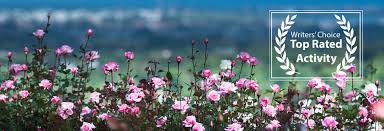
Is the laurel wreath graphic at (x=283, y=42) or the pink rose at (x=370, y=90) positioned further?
the laurel wreath graphic at (x=283, y=42)

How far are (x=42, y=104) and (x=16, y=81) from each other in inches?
30.3

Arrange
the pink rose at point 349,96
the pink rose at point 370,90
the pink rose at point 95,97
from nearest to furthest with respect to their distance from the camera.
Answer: the pink rose at point 370,90 → the pink rose at point 95,97 → the pink rose at point 349,96

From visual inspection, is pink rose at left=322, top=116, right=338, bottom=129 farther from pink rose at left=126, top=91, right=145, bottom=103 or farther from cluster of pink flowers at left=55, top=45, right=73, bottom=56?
cluster of pink flowers at left=55, top=45, right=73, bottom=56

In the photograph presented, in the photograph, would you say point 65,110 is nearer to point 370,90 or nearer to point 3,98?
point 3,98

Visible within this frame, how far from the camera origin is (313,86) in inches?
177

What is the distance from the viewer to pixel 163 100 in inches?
188

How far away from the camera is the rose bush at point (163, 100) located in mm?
4133

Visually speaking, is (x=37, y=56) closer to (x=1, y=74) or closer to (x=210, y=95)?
(x=1, y=74)

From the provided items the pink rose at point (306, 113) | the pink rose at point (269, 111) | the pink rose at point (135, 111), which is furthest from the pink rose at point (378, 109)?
the pink rose at point (135, 111)

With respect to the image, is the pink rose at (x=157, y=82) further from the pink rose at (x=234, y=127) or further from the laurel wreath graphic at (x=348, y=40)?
the laurel wreath graphic at (x=348, y=40)

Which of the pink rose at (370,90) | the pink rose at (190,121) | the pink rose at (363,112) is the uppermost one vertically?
the pink rose at (370,90)

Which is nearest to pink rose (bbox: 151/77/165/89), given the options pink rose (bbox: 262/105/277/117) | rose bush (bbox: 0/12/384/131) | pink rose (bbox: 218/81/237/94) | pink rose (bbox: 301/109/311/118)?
rose bush (bbox: 0/12/384/131)

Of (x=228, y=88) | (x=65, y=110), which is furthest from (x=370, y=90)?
(x=65, y=110)

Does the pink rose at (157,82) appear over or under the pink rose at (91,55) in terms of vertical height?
under
